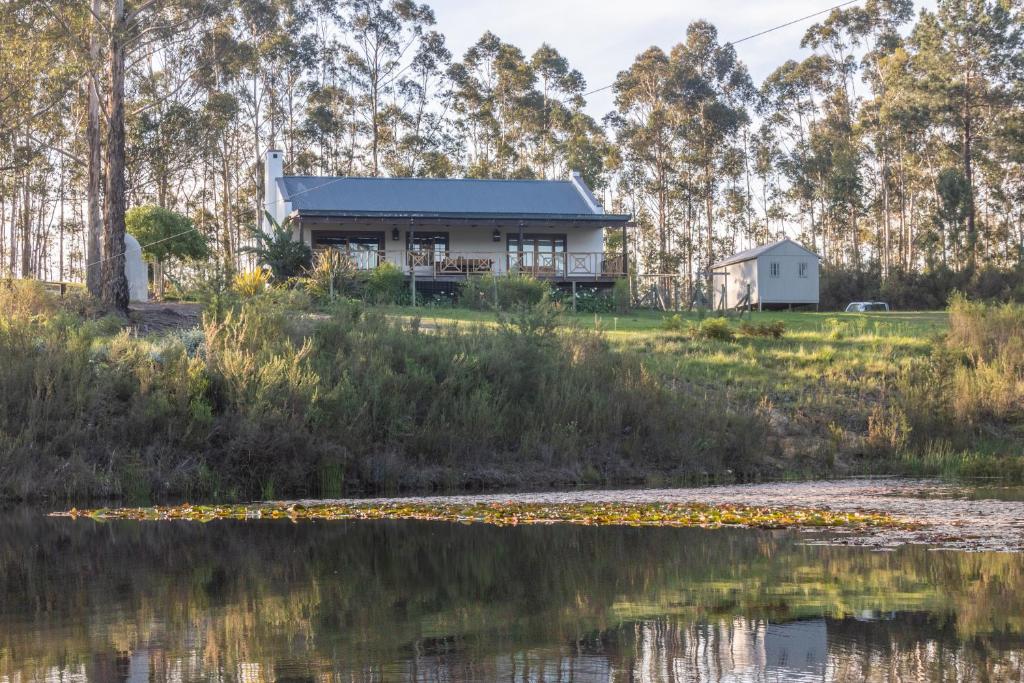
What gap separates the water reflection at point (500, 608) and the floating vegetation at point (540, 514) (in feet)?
1.89

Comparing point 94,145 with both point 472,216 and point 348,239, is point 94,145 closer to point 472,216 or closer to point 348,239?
point 348,239

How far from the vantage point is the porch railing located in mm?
36781

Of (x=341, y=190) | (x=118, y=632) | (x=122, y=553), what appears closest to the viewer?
(x=118, y=632)

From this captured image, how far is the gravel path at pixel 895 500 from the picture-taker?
380 inches

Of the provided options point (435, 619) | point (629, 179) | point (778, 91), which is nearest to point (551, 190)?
point (629, 179)

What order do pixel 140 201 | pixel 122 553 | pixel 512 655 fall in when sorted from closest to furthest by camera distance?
pixel 512 655 → pixel 122 553 → pixel 140 201

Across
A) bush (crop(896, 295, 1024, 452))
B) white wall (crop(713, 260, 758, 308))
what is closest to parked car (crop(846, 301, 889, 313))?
white wall (crop(713, 260, 758, 308))

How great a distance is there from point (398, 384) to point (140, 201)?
3977 cm

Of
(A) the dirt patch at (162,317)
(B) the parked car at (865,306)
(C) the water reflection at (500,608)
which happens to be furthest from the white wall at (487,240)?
(C) the water reflection at (500,608)

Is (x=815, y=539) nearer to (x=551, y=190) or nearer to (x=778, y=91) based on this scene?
(x=551, y=190)

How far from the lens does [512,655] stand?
19.2ft

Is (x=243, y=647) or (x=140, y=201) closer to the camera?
(x=243, y=647)

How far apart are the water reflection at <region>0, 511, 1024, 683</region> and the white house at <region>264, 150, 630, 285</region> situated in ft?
84.5

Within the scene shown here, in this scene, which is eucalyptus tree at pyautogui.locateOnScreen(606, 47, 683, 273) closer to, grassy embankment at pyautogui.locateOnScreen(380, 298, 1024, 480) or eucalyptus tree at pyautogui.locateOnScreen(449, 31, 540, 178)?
eucalyptus tree at pyautogui.locateOnScreen(449, 31, 540, 178)
